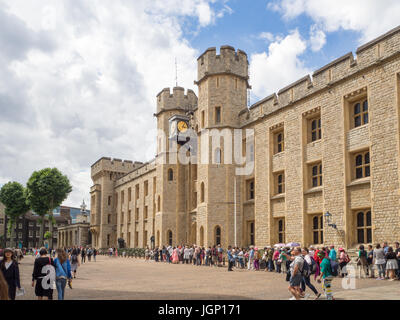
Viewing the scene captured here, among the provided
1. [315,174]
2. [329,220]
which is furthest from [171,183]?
[329,220]

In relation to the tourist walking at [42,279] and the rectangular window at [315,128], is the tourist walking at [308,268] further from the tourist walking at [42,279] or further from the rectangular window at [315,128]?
the rectangular window at [315,128]

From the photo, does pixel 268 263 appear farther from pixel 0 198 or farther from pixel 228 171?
pixel 0 198

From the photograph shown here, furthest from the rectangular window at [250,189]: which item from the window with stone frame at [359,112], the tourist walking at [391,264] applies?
the tourist walking at [391,264]

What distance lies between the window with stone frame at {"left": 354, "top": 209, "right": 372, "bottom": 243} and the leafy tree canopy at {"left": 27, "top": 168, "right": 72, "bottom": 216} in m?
47.2

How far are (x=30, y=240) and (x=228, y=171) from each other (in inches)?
A: 3420

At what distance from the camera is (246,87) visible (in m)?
34.2

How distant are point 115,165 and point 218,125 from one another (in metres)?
35.2

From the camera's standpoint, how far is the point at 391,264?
16.9 m

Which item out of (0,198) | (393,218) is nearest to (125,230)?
(0,198)

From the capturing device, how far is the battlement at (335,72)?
66.7ft

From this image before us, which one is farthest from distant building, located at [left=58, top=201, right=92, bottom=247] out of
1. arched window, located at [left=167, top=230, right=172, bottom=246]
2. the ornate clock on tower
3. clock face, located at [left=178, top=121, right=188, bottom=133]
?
clock face, located at [left=178, top=121, right=188, bottom=133]

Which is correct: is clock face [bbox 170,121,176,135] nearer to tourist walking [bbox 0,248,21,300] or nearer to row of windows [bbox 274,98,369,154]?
row of windows [bbox 274,98,369,154]

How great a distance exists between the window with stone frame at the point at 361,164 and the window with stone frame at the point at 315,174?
2.74 meters

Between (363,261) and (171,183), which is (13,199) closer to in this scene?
(171,183)
